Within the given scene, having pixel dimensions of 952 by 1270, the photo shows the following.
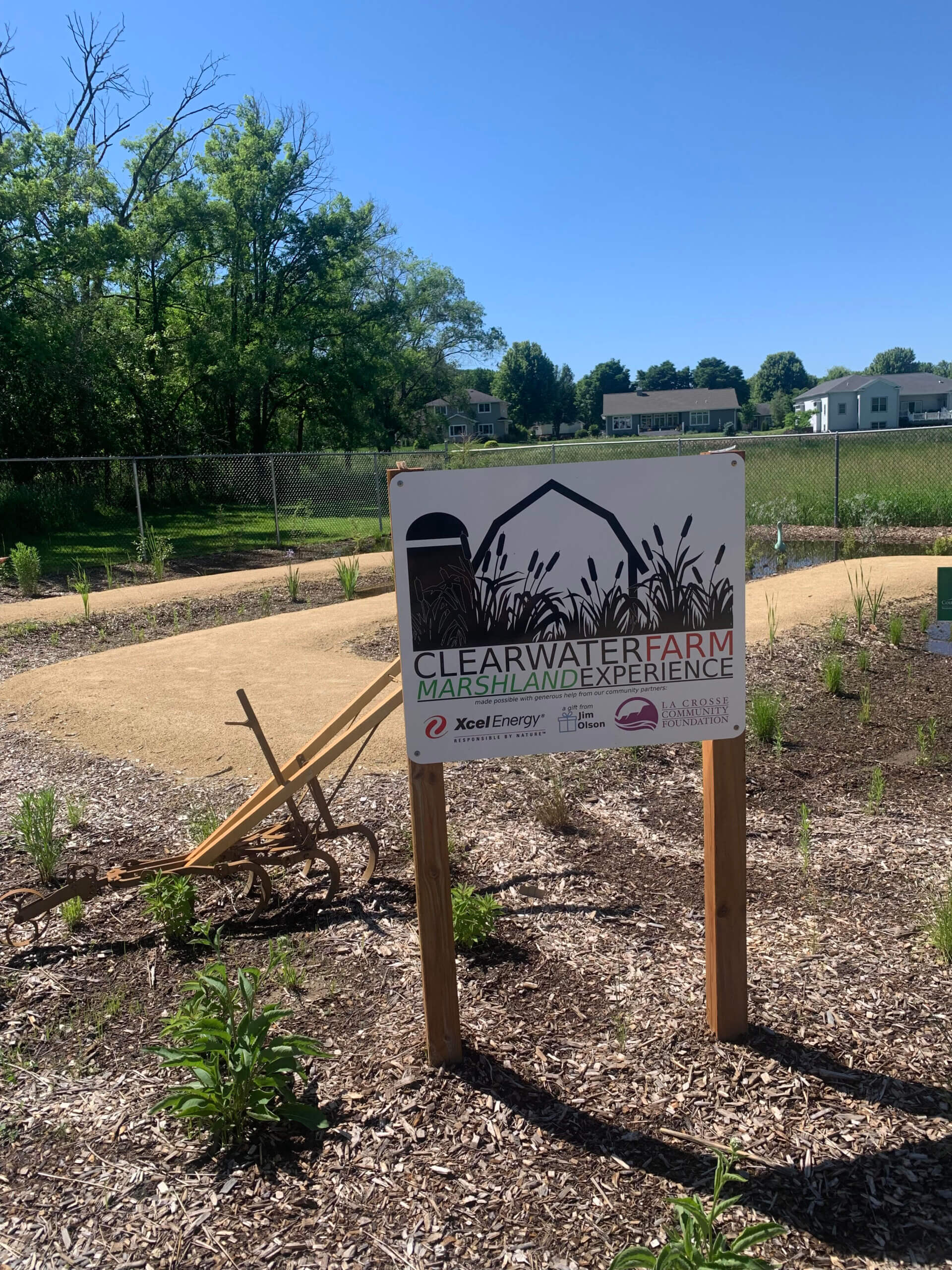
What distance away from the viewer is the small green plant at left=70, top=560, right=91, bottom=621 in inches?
428

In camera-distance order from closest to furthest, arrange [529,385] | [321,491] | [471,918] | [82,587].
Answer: [471,918]
[82,587]
[321,491]
[529,385]

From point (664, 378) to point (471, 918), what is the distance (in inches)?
4777

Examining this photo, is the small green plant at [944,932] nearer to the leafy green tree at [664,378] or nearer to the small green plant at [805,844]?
the small green plant at [805,844]

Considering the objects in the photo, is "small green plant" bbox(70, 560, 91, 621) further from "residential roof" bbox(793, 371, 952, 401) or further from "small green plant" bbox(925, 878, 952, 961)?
"residential roof" bbox(793, 371, 952, 401)

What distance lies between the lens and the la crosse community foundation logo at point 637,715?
114 inches

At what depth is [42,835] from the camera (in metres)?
4.29

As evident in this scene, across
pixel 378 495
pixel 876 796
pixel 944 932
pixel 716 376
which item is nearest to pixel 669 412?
pixel 716 376

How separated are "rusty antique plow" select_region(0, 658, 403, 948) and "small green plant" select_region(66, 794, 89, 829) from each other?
2.59 feet

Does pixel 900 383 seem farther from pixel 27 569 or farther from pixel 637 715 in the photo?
pixel 637 715

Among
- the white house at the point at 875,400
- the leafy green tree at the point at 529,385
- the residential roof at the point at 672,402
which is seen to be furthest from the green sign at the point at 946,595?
the leafy green tree at the point at 529,385

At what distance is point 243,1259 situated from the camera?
2.30 meters

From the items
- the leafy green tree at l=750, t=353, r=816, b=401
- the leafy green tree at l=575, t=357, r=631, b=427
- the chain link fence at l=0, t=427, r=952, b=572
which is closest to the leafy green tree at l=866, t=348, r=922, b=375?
the leafy green tree at l=750, t=353, r=816, b=401

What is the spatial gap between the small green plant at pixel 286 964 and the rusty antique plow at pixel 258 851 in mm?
261

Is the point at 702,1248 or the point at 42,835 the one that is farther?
the point at 42,835
